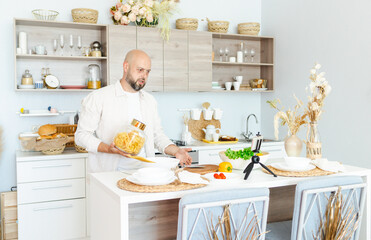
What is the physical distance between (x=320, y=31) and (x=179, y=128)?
202cm

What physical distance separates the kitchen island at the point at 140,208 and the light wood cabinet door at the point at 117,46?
2.06m

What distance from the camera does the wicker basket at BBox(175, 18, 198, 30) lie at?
4.71 meters

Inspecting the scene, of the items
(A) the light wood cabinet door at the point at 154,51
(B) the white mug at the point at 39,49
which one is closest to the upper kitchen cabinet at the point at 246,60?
(A) the light wood cabinet door at the point at 154,51

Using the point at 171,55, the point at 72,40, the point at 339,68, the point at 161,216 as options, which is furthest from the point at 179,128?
the point at 161,216

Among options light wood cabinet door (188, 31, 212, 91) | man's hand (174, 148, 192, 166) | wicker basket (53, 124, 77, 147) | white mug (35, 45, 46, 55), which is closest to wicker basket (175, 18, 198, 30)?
light wood cabinet door (188, 31, 212, 91)

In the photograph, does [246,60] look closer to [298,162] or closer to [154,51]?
[154,51]

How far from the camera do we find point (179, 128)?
16.6 ft

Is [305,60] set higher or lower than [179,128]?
higher

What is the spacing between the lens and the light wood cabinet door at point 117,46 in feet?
14.1

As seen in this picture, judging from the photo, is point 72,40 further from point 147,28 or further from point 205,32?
point 205,32

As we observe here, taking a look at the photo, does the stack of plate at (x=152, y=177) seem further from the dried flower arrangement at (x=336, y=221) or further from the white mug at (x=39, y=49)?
the white mug at (x=39, y=49)

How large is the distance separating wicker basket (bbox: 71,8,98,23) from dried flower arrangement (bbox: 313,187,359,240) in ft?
10.3

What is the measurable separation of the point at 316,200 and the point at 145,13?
2914mm

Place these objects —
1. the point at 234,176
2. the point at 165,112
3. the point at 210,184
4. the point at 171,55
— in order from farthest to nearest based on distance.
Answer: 1. the point at 165,112
2. the point at 171,55
3. the point at 234,176
4. the point at 210,184
